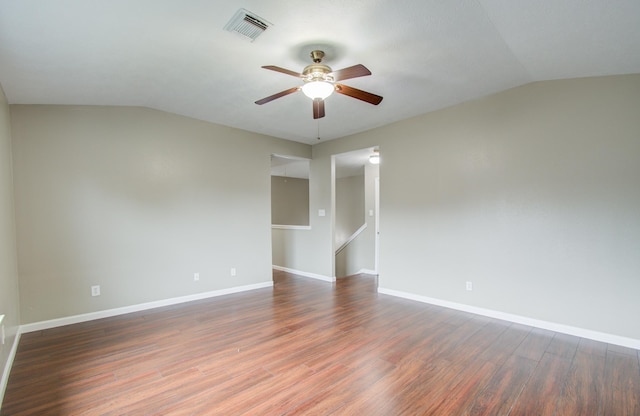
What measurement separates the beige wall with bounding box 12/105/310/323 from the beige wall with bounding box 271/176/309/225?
13.4 ft

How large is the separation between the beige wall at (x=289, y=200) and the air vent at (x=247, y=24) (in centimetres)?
697

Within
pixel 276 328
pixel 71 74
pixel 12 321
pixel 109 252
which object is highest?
pixel 71 74

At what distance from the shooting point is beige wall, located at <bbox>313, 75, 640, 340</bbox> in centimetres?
282

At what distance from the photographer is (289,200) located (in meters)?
9.48

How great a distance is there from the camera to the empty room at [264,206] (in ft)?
6.69

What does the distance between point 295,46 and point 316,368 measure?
268 cm

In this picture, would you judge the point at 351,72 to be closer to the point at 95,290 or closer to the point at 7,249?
the point at 7,249

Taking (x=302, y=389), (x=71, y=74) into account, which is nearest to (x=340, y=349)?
(x=302, y=389)

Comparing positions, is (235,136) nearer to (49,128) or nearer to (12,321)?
(49,128)

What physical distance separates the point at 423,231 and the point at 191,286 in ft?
11.5

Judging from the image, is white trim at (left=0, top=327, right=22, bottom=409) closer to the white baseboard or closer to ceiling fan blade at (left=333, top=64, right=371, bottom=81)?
ceiling fan blade at (left=333, top=64, right=371, bottom=81)

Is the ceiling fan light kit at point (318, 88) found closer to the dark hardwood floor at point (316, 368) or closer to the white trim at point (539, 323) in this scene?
the dark hardwood floor at point (316, 368)

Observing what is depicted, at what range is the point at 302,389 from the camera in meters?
2.12

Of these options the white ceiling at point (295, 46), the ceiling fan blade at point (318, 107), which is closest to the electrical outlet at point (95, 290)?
the white ceiling at point (295, 46)
